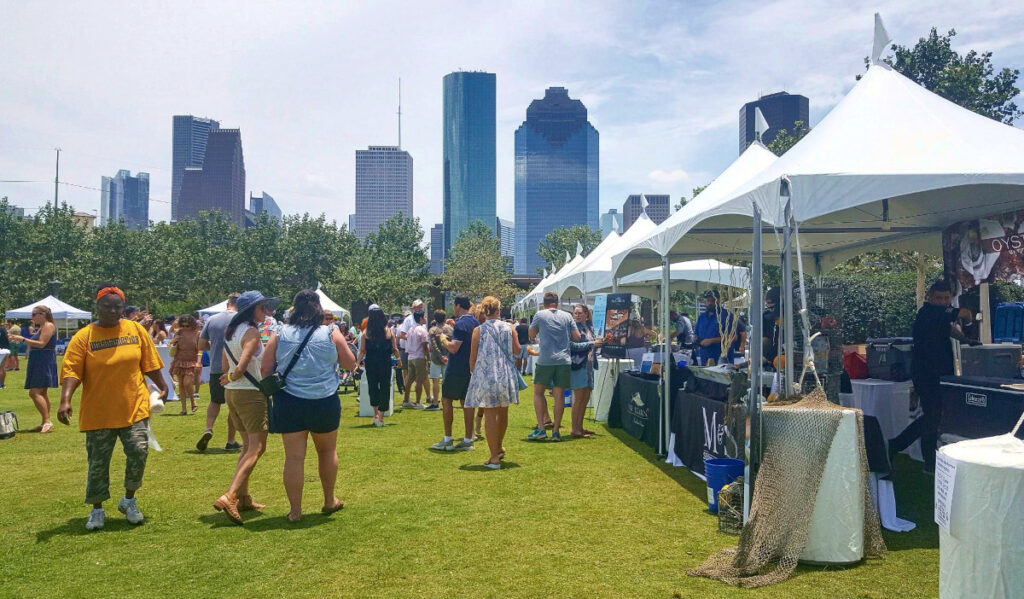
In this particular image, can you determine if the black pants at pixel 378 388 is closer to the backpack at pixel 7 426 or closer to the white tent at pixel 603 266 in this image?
the backpack at pixel 7 426

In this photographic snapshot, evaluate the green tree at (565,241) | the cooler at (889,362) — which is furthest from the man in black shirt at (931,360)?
the green tree at (565,241)

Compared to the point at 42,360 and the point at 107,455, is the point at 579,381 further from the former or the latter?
the point at 42,360

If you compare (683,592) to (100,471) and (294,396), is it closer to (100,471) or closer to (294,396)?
(294,396)

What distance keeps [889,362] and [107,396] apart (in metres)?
7.08

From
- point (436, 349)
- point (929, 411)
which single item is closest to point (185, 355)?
point (436, 349)

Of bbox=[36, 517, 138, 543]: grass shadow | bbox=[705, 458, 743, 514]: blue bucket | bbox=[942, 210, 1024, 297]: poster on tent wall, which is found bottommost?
bbox=[36, 517, 138, 543]: grass shadow

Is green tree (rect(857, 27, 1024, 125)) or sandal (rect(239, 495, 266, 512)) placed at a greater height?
green tree (rect(857, 27, 1024, 125))

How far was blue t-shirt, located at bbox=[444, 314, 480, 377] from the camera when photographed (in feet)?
27.3

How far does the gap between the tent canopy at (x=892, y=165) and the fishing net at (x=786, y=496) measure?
164 centimetres

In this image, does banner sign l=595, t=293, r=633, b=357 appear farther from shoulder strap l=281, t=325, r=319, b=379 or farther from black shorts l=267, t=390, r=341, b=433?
shoulder strap l=281, t=325, r=319, b=379

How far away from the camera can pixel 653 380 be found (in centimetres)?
889

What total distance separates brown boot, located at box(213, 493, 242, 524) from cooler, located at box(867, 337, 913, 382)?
6152 millimetres

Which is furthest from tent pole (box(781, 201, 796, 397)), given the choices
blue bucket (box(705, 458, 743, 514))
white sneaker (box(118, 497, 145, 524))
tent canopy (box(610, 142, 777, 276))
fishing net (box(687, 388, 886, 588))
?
white sneaker (box(118, 497, 145, 524))

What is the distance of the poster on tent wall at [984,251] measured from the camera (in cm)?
698
